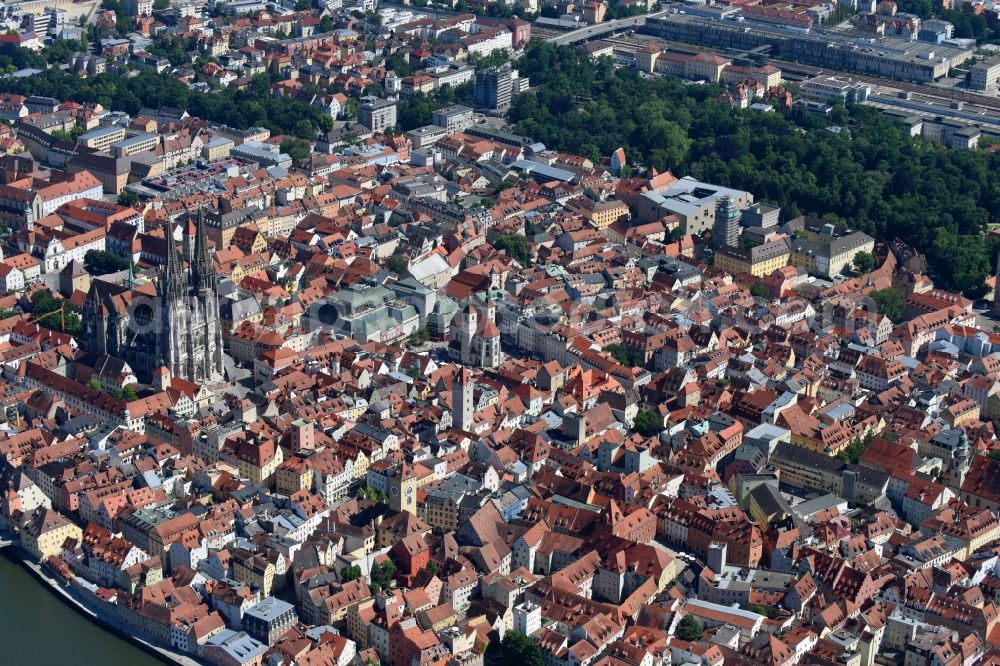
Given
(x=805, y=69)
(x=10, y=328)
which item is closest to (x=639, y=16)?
A: (x=805, y=69)

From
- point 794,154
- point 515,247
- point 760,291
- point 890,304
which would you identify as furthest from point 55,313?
point 794,154

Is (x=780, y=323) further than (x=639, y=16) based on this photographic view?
No

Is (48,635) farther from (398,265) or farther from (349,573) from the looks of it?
(398,265)

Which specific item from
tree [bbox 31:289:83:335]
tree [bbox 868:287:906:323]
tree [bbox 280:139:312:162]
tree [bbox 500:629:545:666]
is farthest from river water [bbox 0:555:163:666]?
tree [bbox 280:139:312:162]

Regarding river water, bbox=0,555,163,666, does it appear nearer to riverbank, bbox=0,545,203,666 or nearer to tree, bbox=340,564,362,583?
riverbank, bbox=0,545,203,666

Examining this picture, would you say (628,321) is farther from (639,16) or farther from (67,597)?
(639,16)

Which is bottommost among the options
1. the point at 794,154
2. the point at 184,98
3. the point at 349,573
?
the point at 184,98
